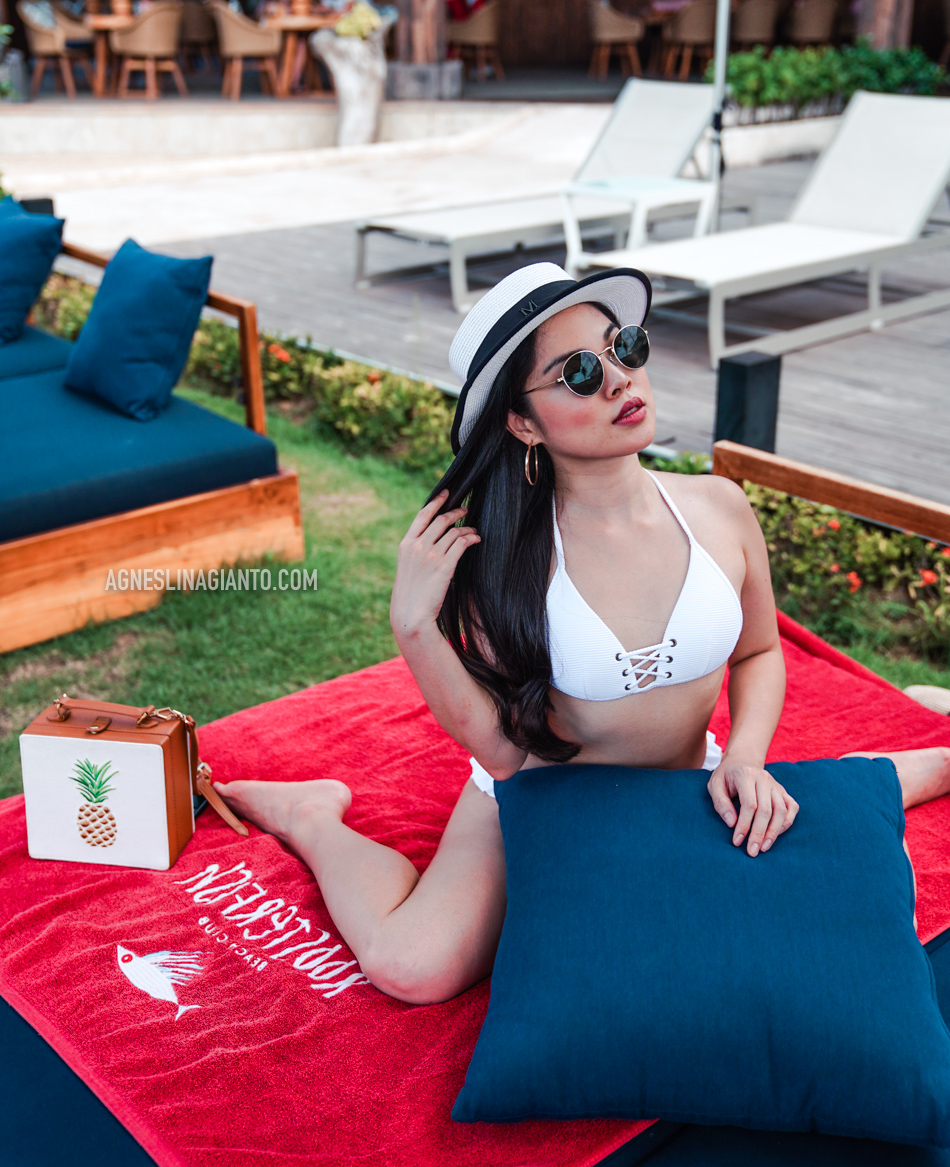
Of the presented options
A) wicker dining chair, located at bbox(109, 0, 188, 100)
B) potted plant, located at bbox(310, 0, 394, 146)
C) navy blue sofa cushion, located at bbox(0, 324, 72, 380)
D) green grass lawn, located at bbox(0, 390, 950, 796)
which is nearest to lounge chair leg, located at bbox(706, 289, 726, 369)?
green grass lawn, located at bbox(0, 390, 950, 796)

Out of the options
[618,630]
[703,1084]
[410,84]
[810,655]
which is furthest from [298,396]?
[410,84]

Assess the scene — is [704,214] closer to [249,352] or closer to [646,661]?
[249,352]

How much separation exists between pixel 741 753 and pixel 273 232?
302 inches

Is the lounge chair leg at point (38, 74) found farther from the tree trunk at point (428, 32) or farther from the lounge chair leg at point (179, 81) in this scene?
the tree trunk at point (428, 32)

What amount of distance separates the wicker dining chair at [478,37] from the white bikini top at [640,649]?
14966 mm

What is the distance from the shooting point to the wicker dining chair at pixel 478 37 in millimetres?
15023

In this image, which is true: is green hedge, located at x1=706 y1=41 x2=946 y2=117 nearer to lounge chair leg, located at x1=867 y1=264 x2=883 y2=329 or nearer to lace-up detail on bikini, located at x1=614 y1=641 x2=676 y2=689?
lounge chair leg, located at x1=867 y1=264 x2=883 y2=329

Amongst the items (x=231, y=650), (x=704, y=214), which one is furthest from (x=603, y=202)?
(x=231, y=650)

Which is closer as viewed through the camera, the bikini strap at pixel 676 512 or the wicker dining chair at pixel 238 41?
the bikini strap at pixel 676 512

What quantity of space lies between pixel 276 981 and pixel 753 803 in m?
0.83

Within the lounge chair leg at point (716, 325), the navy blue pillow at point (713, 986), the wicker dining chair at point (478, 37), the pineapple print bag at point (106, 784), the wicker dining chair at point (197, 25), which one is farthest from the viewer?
the wicker dining chair at point (478, 37)

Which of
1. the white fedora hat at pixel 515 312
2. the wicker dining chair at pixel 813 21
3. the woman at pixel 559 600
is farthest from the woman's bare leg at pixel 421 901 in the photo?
the wicker dining chair at pixel 813 21

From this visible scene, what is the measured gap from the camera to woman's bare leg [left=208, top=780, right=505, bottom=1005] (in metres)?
1.83

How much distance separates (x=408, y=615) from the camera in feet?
5.38
